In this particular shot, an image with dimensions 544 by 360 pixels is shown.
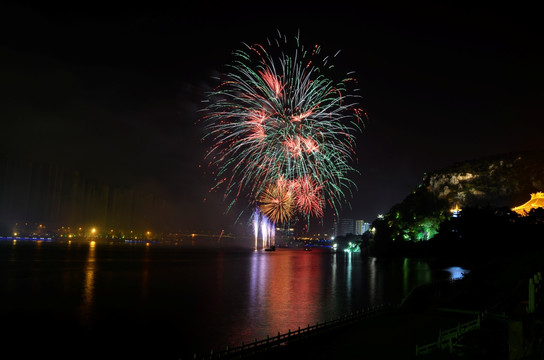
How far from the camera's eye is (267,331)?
2905 cm

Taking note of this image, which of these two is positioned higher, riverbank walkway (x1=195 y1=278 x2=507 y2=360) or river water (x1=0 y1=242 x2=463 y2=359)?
riverbank walkway (x1=195 y1=278 x2=507 y2=360)

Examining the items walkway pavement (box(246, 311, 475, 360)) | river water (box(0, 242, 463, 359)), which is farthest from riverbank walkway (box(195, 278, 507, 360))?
river water (box(0, 242, 463, 359))

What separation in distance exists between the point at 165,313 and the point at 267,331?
1032cm

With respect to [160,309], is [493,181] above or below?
above

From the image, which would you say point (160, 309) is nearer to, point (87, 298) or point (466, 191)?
point (87, 298)

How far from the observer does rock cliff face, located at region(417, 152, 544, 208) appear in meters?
111

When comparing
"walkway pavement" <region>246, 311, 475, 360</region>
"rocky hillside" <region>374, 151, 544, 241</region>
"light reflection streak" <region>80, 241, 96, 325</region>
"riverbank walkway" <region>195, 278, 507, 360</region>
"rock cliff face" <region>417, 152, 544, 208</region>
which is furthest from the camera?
"rocky hillside" <region>374, 151, 544, 241</region>

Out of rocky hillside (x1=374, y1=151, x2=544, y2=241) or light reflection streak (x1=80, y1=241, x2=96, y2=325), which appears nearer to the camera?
light reflection streak (x1=80, y1=241, x2=96, y2=325)

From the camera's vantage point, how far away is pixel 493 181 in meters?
118

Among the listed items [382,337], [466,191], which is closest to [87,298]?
[382,337]

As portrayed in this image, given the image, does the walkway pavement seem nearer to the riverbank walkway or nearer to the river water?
the riverbank walkway

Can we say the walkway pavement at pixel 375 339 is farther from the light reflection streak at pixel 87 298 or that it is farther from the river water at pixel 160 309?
the light reflection streak at pixel 87 298

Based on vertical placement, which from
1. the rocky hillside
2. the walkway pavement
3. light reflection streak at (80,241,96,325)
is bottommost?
light reflection streak at (80,241,96,325)

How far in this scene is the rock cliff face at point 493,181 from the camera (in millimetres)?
111062
